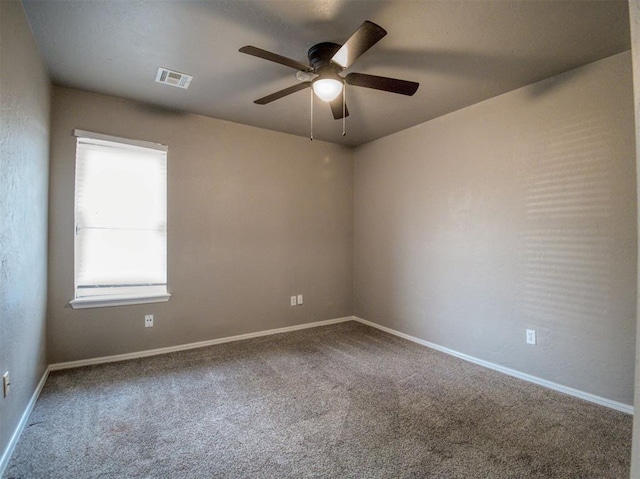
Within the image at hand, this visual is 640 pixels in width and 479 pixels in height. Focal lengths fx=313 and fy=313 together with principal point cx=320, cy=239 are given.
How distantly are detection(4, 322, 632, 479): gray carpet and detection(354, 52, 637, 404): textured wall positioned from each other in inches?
16.4

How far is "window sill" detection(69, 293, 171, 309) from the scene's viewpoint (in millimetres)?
2863

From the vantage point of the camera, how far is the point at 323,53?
82.1 inches

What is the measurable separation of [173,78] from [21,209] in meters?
1.49

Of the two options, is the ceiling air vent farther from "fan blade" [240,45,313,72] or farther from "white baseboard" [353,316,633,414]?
"white baseboard" [353,316,633,414]

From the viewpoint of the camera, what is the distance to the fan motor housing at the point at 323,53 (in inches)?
81.4

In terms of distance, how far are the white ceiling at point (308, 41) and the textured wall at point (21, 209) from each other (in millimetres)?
309

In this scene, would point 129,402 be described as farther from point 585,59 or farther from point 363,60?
point 585,59

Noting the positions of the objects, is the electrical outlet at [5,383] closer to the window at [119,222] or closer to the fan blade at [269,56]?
the window at [119,222]

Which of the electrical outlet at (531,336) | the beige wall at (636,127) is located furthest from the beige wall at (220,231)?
the beige wall at (636,127)

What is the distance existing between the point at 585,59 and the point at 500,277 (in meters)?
1.81

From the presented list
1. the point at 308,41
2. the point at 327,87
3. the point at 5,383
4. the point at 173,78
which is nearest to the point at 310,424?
the point at 5,383

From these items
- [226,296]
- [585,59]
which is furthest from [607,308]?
[226,296]

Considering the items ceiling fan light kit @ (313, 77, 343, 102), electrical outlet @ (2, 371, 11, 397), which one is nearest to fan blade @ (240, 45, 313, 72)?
ceiling fan light kit @ (313, 77, 343, 102)

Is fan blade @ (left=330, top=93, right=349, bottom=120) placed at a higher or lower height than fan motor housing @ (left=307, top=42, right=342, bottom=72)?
lower
